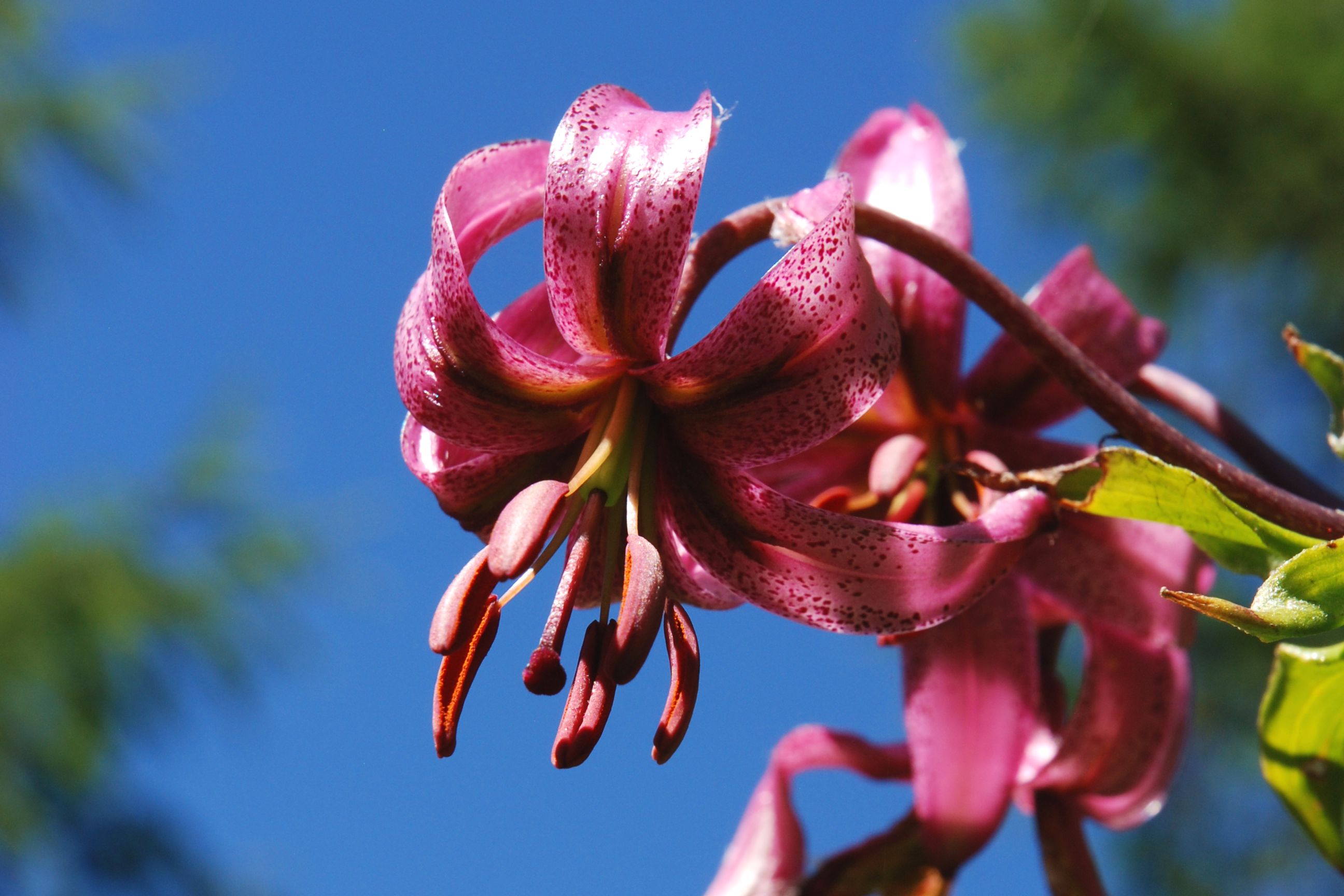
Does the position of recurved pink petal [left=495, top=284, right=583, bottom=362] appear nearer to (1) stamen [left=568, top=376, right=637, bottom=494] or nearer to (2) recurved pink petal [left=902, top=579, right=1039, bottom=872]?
(1) stamen [left=568, top=376, right=637, bottom=494]

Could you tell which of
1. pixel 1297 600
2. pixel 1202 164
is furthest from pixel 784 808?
pixel 1202 164

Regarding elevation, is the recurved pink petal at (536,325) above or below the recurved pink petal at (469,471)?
above

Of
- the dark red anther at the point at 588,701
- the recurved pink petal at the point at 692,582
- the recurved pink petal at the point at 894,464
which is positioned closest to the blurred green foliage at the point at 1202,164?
the recurved pink petal at the point at 894,464

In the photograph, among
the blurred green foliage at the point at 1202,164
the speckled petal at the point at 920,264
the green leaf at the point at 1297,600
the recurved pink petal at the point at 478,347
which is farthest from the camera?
the blurred green foliage at the point at 1202,164

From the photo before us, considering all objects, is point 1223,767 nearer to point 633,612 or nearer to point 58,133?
point 633,612

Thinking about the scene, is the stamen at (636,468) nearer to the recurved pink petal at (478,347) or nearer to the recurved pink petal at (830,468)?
the recurved pink petal at (478,347)

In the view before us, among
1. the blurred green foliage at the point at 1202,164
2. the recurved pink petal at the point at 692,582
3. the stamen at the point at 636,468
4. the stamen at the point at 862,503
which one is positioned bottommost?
the recurved pink petal at the point at 692,582

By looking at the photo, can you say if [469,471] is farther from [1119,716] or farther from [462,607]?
[1119,716]
